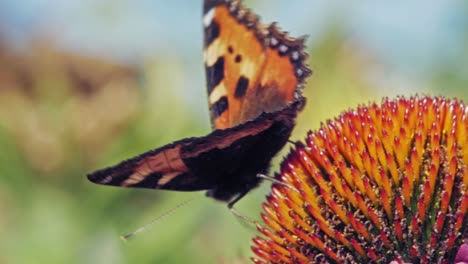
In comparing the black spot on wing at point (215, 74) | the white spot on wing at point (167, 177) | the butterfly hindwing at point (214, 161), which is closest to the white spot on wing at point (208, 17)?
the black spot on wing at point (215, 74)

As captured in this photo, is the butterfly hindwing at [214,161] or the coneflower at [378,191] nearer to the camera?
the coneflower at [378,191]

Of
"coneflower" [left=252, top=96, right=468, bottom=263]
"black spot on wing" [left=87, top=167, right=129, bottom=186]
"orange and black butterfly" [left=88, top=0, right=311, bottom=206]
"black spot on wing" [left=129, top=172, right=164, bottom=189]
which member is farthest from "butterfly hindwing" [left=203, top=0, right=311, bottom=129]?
"black spot on wing" [left=87, top=167, right=129, bottom=186]

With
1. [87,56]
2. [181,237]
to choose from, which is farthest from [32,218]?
[87,56]

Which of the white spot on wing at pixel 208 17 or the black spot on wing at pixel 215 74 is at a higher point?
the white spot on wing at pixel 208 17

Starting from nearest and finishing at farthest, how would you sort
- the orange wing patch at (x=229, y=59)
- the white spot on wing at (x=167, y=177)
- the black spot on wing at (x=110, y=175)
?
the black spot on wing at (x=110, y=175) < the white spot on wing at (x=167, y=177) < the orange wing patch at (x=229, y=59)

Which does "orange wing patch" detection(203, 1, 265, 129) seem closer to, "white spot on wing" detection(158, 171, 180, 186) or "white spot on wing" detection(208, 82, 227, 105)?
"white spot on wing" detection(208, 82, 227, 105)

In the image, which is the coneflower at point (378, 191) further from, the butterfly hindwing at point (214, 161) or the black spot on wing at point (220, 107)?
the black spot on wing at point (220, 107)

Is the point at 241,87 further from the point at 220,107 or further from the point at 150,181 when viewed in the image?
the point at 150,181
